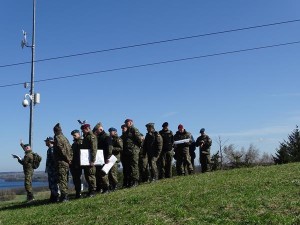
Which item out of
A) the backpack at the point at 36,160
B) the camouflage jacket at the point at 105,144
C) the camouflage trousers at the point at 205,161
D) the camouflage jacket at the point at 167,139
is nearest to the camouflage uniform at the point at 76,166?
the camouflage jacket at the point at 105,144

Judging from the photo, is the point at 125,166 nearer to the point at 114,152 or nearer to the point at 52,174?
the point at 114,152

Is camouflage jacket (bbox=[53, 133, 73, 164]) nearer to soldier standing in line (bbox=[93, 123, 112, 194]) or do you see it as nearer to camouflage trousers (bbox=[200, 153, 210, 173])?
soldier standing in line (bbox=[93, 123, 112, 194])

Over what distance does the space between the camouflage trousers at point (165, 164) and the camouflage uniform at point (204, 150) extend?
73.9 inches

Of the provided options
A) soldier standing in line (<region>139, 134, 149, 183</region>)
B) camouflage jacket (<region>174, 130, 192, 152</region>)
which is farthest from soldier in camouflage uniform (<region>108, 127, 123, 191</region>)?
camouflage jacket (<region>174, 130, 192, 152</region>)

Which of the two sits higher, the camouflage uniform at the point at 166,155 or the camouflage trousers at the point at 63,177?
the camouflage uniform at the point at 166,155

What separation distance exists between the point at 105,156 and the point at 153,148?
230 centimetres

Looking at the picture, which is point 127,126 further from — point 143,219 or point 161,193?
point 143,219

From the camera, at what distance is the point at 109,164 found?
15.3m

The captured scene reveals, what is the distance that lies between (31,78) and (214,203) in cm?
1729

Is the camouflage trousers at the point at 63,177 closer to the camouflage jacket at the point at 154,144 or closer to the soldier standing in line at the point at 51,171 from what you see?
the soldier standing in line at the point at 51,171

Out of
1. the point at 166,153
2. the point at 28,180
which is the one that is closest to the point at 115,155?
the point at 166,153

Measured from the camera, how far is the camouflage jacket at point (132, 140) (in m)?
16.4

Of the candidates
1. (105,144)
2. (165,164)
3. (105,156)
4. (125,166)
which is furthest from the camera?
(165,164)

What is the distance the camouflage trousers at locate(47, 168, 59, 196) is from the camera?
51.0 ft
